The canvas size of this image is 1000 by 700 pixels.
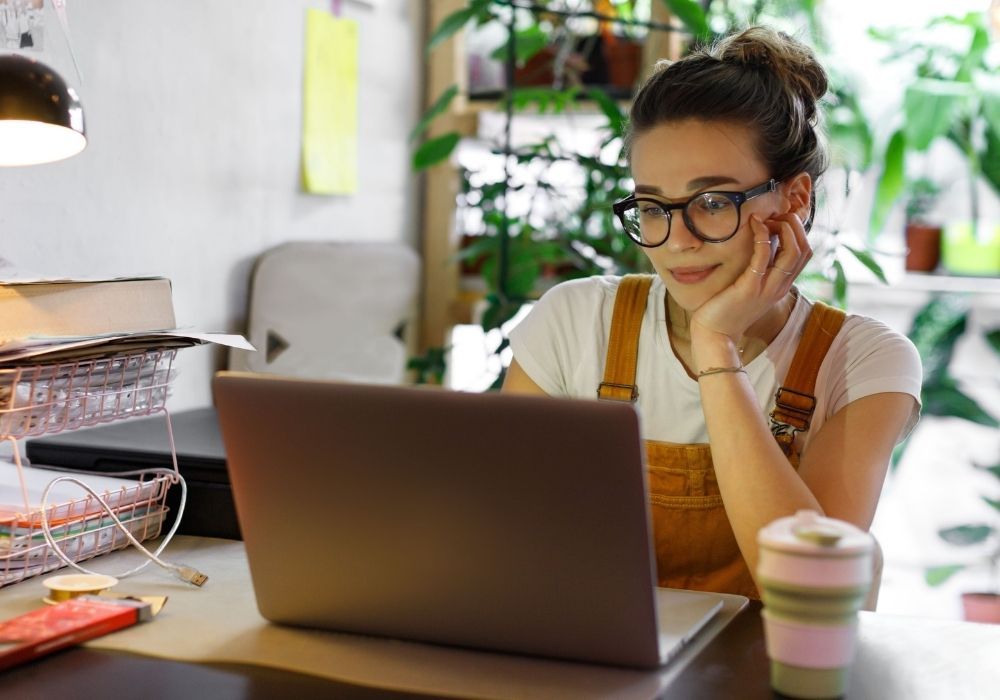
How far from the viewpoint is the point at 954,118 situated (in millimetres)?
2535

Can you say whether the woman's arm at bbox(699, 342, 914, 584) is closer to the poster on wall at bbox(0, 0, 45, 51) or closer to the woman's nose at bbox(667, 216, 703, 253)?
the woman's nose at bbox(667, 216, 703, 253)

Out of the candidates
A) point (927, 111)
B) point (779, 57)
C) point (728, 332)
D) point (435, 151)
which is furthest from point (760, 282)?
point (927, 111)

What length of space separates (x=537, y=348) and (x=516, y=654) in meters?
0.66

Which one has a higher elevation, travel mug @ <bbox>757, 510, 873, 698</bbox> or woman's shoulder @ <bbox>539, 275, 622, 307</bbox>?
woman's shoulder @ <bbox>539, 275, 622, 307</bbox>

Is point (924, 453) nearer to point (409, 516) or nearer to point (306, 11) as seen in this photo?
point (306, 11)

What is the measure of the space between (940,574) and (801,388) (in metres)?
1.46

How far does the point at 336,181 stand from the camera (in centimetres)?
220

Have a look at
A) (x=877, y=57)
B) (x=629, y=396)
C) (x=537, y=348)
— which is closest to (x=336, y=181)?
(x=537, y=348)

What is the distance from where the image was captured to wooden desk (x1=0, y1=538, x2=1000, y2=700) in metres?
0.79

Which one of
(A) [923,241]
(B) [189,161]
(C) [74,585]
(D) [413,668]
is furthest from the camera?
(A) [923,241]

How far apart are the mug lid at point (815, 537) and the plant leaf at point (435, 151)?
5.34 feet

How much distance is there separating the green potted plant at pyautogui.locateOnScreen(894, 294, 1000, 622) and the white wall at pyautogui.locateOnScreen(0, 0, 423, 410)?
1313 mm

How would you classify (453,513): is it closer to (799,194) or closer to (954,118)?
(799,194)

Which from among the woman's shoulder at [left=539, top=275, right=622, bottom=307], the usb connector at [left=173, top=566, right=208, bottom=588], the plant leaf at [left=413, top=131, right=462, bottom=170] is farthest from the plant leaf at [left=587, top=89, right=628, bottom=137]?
the usb connector at [left=173, top=566, right=208, bottom=588]
